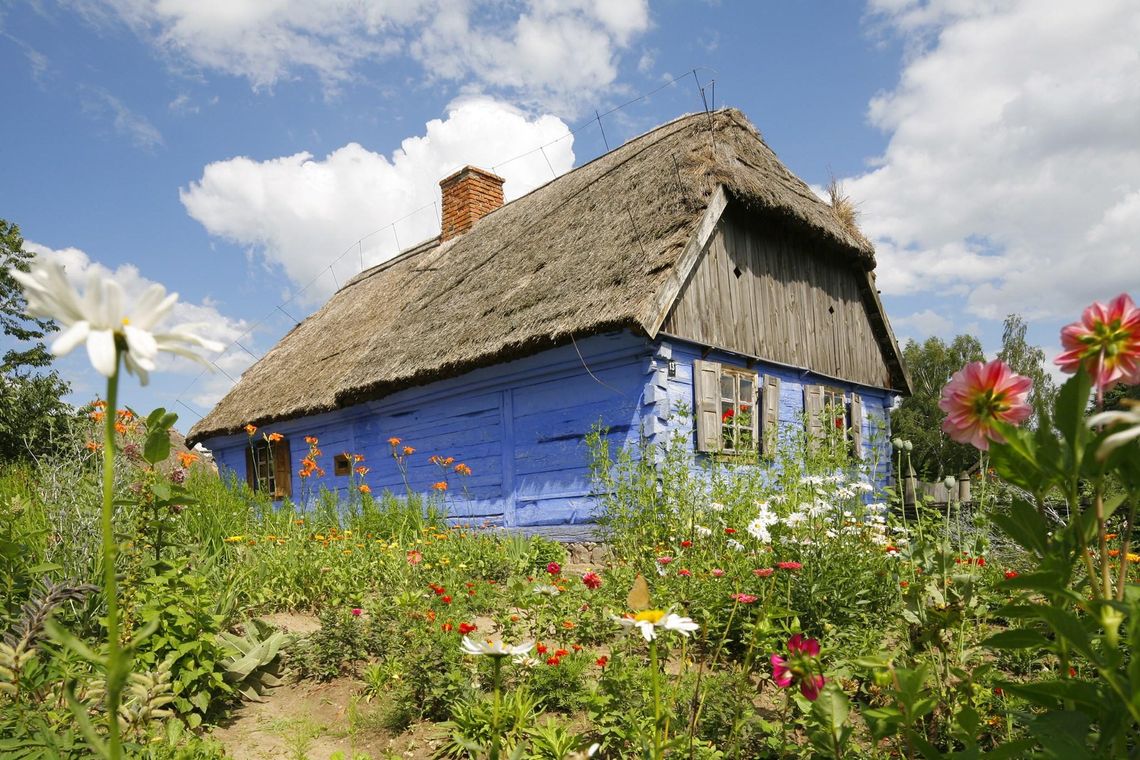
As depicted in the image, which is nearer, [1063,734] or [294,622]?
[1063,734]

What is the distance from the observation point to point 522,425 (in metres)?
7.64

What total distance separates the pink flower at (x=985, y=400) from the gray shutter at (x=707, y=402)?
18.5ft

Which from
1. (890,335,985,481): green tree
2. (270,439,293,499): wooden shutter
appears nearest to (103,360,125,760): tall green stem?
(270,439,293,499): wooden shutter

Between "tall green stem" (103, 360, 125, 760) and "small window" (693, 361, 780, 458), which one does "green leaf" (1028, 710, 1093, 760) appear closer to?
"tall green stem" (103, 360, 125, 760)

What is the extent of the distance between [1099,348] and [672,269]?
5389mm

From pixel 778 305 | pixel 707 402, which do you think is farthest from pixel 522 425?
pixel 778 305

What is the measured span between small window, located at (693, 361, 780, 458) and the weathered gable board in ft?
0.91

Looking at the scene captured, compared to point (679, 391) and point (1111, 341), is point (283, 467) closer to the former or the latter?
point (679, 391)

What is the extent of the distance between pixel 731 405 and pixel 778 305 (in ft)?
5.61

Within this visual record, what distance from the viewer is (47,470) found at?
12.9 ft

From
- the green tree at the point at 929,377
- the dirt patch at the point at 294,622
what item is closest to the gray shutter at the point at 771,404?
the dirt patch at the point at 294,622

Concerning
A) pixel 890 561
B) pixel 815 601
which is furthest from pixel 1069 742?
pixel 890 561

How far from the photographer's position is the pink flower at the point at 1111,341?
1137mm

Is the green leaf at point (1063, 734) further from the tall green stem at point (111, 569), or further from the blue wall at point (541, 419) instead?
the blue wall at point (541, 419)
